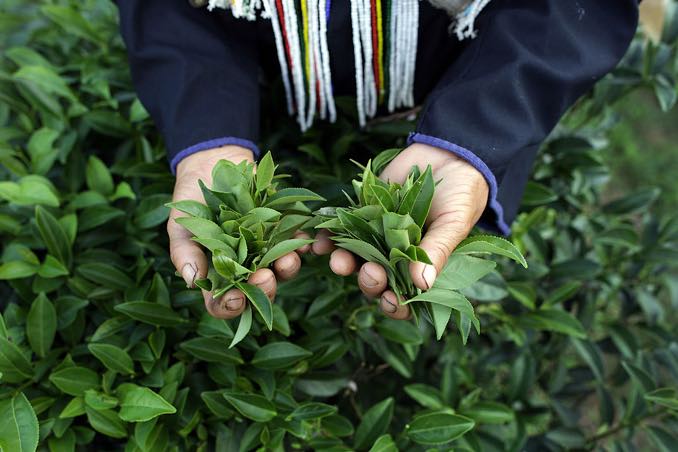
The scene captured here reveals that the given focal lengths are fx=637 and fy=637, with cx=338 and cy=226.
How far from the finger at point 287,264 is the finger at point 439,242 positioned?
0.57ft

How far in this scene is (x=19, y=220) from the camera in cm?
119

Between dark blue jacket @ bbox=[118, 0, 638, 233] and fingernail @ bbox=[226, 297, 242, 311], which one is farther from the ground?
dark blue jacket @ bbox=[118, 0, 638, 233]

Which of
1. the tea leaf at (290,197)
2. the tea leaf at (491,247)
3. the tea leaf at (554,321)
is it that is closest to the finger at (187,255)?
the tea leaf at (290,197)

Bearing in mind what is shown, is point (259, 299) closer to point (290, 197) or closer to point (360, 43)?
point (290, 197)

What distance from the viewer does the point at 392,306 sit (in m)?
0.85

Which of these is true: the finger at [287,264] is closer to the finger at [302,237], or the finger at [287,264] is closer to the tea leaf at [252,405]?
the finger at [302,237]

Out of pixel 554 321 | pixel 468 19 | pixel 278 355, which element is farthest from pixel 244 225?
pixel 554 321

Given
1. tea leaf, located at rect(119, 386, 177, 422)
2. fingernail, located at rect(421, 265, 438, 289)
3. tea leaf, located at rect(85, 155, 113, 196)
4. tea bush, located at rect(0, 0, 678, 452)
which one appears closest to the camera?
fingernail, located at rect(421, 265, 438, 289)

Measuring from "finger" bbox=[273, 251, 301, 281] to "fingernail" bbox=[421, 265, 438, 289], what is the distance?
0.63ft

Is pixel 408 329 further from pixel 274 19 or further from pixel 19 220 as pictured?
pixel 19 220

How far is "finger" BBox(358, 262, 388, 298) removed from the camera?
834 millimetres

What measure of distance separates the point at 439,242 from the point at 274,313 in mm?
329

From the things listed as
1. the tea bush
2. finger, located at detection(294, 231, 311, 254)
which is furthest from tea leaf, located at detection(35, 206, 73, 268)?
finger, located at detection(294, 231, 311, 254)

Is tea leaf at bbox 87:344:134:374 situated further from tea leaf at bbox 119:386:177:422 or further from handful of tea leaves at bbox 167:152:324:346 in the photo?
handful of tea leaves at bbox 167:152:324:346
